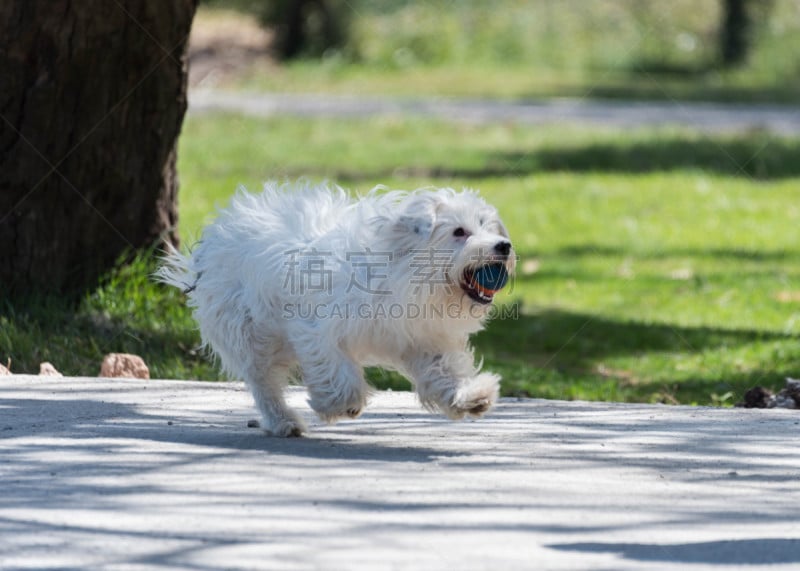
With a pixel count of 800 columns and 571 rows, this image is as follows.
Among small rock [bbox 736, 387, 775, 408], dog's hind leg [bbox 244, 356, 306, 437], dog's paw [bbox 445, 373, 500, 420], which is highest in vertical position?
dog's paw [bbox 445, 373, 500, 420]

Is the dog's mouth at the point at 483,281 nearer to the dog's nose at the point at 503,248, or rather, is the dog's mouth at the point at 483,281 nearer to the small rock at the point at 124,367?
Result: the dog's nose at the point at 503,248

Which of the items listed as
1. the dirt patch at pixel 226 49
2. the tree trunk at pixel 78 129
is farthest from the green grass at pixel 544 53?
the tree trunk at pixel 78 129

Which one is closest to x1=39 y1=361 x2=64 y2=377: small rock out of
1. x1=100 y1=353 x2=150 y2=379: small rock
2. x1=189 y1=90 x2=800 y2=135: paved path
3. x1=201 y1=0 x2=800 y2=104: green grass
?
x1=100 y1=353 x2=150 y2=379: small rock

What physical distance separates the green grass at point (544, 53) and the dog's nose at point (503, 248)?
781 inches

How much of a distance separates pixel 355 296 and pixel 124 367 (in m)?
2.54

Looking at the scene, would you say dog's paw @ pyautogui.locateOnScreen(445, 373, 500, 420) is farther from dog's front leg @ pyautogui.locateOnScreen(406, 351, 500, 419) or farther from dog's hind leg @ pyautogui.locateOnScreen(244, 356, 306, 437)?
dog's hind leg @ pyautogui.locateOnScreen(244, 356, 306, 437)

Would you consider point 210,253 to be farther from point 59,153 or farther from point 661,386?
point 661,386

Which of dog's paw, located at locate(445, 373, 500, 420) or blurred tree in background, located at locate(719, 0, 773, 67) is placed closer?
dog's paw, located at locate(445, 373, 500, 420)

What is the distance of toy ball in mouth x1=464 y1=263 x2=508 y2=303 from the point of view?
5988 mm

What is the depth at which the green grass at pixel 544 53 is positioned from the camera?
27.0 metres

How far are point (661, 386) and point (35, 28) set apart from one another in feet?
15.8

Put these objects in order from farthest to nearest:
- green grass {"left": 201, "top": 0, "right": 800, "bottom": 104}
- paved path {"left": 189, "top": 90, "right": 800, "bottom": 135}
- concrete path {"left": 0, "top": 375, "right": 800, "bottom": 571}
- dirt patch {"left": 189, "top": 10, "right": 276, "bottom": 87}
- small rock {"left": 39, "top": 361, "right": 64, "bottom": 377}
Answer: dirt patch {"left": 189, "top": 10, "right": 276, "bottom": 87}, green grass {"left": 201, "top": 0, "right": 800, "bottom": 104}, paved path {"left": 189, "top": 90, "right": 800, "bottom": 135}, small rock {"left": 39, "top": 361, "right": 64, "bottom": 377}, concrete path {"left": 0, "top": 375, "right": 800, "bottom": 571}

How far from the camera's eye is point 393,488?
5305 millimetres

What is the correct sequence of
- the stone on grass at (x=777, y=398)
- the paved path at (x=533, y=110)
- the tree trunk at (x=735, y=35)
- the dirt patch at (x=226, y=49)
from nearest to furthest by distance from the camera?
1. the stone on grass at (x=777, y=398)
2. the paved path at (x=533, y=110)
3. the dirt patch at (x=226, y=49)
4. the tree trunk at (x=735, y=35)
